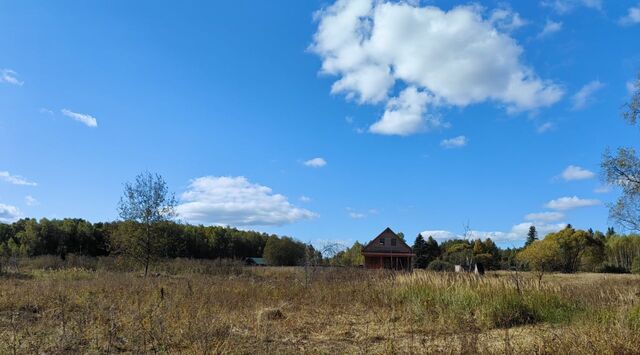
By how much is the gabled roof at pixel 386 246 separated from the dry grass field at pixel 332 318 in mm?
47653

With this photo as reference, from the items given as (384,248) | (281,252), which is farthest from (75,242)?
(384,248)

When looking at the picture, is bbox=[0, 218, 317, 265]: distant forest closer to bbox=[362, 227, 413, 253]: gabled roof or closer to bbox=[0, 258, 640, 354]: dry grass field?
bbox=[362, 227, 413, 253]: gabled roof

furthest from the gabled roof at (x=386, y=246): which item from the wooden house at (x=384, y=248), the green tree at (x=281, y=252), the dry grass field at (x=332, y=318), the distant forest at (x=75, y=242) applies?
the dry grass field at (x=332, y=318)

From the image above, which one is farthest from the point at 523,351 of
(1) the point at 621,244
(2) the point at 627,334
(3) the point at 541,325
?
(1) the point at 621,244

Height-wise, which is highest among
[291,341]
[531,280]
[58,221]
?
[58,221]

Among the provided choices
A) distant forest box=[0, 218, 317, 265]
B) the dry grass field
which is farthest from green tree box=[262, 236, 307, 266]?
the dry grass field

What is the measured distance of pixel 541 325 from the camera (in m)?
9.90

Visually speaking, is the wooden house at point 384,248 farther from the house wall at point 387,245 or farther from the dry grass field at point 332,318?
the dry grass field at point 332,318

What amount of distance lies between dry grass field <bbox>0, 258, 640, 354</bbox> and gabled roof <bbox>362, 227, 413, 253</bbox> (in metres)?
47.7

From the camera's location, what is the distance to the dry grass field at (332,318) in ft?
21.4

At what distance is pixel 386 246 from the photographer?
63688 millimetres

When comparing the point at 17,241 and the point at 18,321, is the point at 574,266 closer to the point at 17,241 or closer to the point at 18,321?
the point at 18,321

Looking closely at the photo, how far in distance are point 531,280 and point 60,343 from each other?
10.3 metres

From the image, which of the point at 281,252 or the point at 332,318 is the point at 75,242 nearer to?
the point at 281,252
